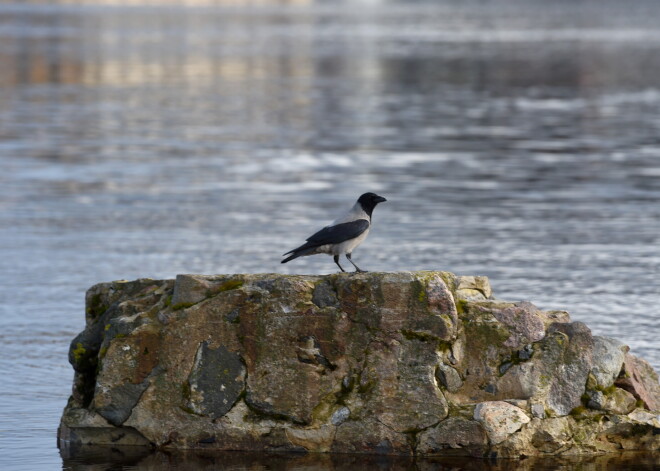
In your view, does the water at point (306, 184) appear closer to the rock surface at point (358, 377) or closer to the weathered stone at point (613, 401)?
the rock surface at point (358, 377)

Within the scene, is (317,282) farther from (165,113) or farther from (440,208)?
(165,113)

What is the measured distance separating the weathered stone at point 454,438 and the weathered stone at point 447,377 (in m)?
0.34

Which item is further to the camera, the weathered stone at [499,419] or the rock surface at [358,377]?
the rock surface at [358,377]

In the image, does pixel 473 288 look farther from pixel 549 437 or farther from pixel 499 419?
pixel 549 437

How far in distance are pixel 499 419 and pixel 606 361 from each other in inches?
46.9

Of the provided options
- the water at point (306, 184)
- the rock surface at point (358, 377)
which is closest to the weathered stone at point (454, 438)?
the rock surface at point (358, 377)

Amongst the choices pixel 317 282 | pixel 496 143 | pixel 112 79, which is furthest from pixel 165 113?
pixel 317 282

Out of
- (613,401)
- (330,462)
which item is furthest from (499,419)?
(330,462)

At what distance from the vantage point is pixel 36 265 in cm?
2077

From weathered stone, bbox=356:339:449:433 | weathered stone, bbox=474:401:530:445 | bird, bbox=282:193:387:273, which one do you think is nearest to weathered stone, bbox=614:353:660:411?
weathered stone, bbox=474:401:530:445

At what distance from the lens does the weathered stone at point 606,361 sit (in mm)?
12133

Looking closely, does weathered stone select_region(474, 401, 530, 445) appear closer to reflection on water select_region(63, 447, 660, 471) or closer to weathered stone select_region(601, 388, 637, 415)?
reflection on water select_region(63, 447, 660, 471)

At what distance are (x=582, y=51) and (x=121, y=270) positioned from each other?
73.6 metres

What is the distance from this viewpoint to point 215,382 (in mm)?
12070
